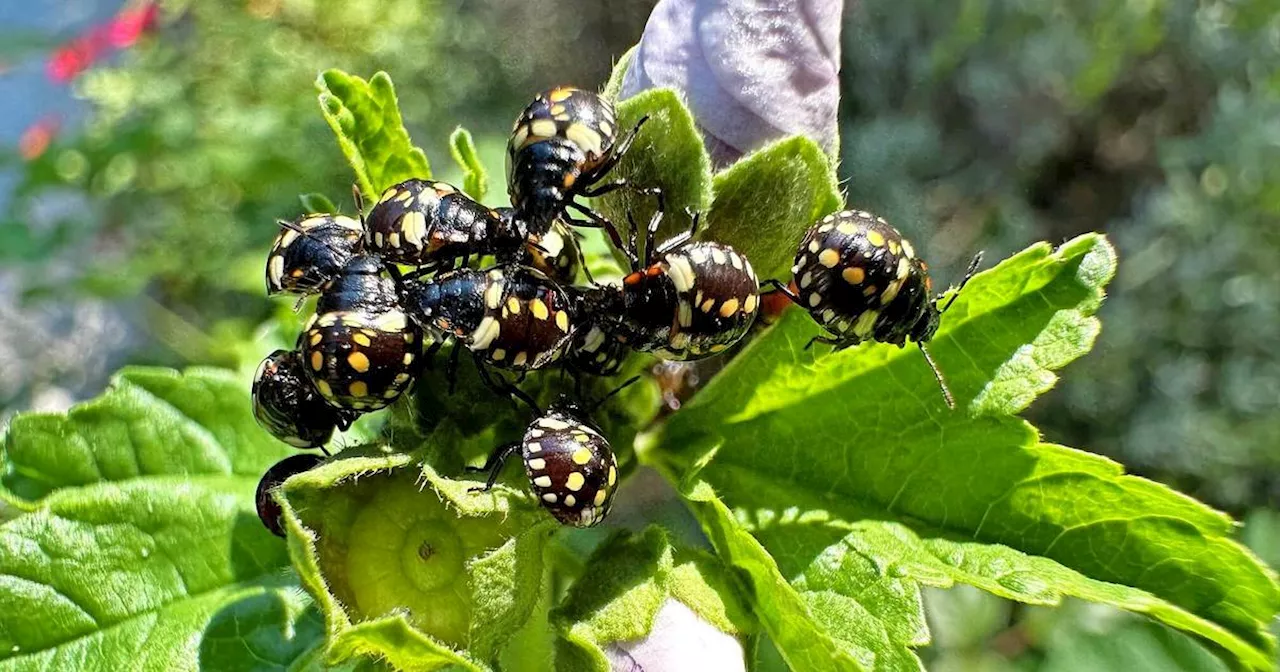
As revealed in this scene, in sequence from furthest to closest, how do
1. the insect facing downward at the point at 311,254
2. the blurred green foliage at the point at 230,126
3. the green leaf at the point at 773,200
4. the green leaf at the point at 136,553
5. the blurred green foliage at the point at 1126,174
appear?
the blurred green foliage at the point at 230,126
the blurred green foliage at the point at 1126,174
the green leaf at the point at 136,553
the insect facing downward at the point at 311,254
the green leaf at the point at 773,200

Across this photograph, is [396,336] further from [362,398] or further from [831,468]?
[831,468]

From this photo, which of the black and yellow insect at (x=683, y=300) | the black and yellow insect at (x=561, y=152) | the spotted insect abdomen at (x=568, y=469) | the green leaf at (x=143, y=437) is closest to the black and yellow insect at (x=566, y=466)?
the spotted insect abdomen at (x=568, y=469)

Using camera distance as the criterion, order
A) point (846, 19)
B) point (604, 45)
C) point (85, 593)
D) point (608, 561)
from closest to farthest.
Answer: point (608, 561) < point (85, 593) < point (846, 19) < point (604, 45)

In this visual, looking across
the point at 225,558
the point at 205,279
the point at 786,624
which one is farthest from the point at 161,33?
the point at 786,624

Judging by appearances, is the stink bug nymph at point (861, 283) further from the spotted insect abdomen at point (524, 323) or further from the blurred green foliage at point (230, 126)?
the blurred green foliage at point (230, 126)

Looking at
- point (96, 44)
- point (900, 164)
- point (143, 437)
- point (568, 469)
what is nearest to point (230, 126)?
point (96, 44)

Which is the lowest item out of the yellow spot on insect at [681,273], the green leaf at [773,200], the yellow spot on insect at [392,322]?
the yellow spot on insect at [392,322]
